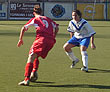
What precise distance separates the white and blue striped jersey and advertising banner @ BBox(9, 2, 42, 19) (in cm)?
2759

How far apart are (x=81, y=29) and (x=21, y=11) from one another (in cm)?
2805

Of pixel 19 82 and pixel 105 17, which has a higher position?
pixel 105 17

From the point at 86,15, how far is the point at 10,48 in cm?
2371

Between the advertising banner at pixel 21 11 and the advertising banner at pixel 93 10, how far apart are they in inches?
172

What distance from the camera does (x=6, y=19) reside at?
37.6 m

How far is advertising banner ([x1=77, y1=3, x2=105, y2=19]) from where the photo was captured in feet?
126

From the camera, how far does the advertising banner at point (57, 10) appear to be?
38.1 meters

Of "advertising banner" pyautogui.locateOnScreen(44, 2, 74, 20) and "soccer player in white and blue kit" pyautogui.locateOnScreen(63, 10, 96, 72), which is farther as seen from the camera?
"advertising banner" pyautogui.locateOnScreen(44, 2, 74, 20)

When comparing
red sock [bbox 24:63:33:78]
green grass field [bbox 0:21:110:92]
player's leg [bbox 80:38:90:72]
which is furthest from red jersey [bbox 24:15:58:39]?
player's leg [bbox 80:38:90:72]

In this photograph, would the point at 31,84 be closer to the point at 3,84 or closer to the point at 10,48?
the point at 3,84

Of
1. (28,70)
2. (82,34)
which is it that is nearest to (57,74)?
(82,34)

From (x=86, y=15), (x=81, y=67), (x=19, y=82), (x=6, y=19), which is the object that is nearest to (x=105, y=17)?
(x=86, y=15)

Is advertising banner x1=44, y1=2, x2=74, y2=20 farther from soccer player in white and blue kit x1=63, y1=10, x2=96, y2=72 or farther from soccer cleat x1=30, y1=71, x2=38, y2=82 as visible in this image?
soccer cleat x1=30, y1=71, x2=38, y2=82

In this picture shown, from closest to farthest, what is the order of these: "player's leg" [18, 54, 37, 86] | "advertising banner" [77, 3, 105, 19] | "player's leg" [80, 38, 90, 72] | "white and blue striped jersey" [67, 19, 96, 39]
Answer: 1. "player's leg" [18, 54, 37, 86]
2. "player's leg" [80, 38, 90, 72]
3. "white and blue striped jersey" [67, 19, 96, 39]
4. "advertising banner" [77, 3, 105, 19]
